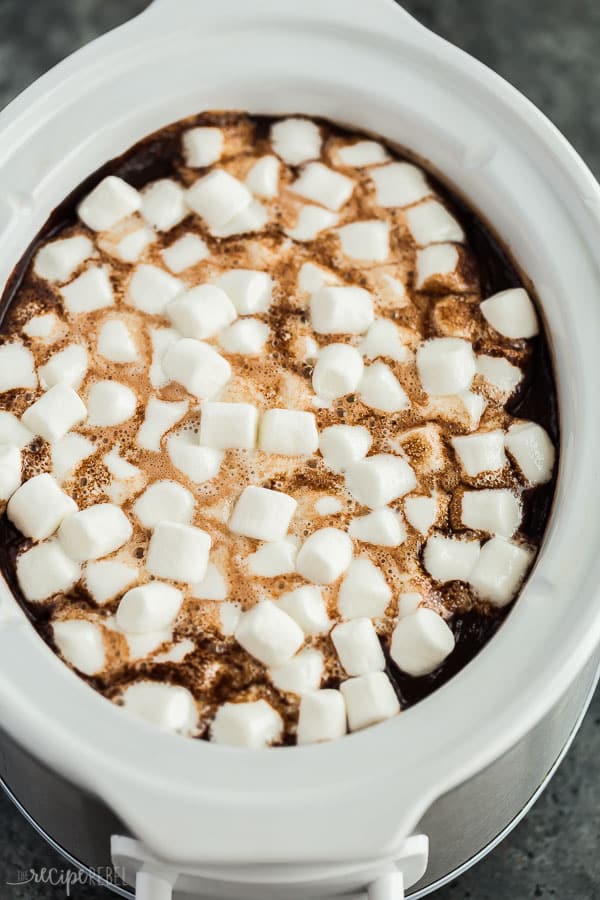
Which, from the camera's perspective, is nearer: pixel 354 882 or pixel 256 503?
pixel 354 882

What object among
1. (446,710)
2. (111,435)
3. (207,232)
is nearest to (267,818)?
(446,710)

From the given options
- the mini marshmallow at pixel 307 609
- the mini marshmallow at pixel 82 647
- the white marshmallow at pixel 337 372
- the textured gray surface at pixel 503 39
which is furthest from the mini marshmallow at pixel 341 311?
the textured gray surface at pixel 503 39

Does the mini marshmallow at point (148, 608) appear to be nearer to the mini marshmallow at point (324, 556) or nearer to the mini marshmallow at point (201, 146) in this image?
the mini marshmallow at point (324, 556)

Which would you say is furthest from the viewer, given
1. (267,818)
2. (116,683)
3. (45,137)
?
(45,137)

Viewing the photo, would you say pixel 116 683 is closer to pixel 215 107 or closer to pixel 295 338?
pixel 295 338

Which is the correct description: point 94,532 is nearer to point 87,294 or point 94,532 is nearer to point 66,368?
point 66,368

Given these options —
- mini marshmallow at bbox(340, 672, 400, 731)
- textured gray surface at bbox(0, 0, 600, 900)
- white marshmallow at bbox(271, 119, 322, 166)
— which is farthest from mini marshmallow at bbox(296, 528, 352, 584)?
textured gray surface at bbox(0, 0, 600, 900)
